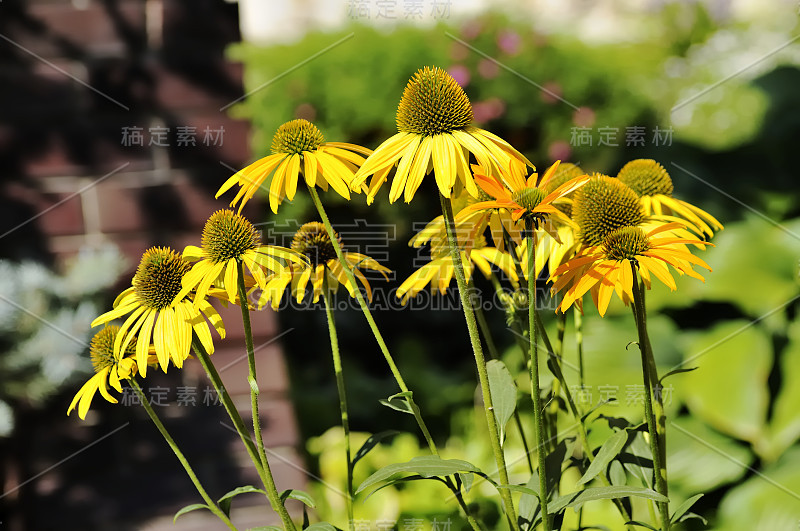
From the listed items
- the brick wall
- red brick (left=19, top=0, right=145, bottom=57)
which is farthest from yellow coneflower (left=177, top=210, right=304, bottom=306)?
red brick (left=19, top=0, right=145, bottom=57)

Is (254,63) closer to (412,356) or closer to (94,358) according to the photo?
(412,356)

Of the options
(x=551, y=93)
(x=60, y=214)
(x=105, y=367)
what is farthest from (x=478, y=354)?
(x=551, y=93)

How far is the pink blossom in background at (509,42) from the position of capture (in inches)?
78.6

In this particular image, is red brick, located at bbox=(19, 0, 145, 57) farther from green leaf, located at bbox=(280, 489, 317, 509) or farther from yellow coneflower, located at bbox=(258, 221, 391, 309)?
green leaf, located at bbox=(280, 489, 317, 509)

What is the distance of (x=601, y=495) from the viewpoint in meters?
0.48

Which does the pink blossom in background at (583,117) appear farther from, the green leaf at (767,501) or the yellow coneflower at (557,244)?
the yellow coneflower at (557,244)

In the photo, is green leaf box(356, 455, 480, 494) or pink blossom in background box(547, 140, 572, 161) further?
pink blossom in background box(547, 140, 572, 161)

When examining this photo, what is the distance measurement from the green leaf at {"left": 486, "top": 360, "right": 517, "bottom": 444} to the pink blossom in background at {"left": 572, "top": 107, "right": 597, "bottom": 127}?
1.60 m

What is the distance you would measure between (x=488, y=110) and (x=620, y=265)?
1.49m

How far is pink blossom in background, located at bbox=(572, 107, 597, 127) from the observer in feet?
6.66

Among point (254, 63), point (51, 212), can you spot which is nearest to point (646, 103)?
point (254, 63)

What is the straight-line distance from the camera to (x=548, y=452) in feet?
2.08

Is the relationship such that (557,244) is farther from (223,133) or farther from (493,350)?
(223,133)

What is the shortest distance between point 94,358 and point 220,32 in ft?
3.87
